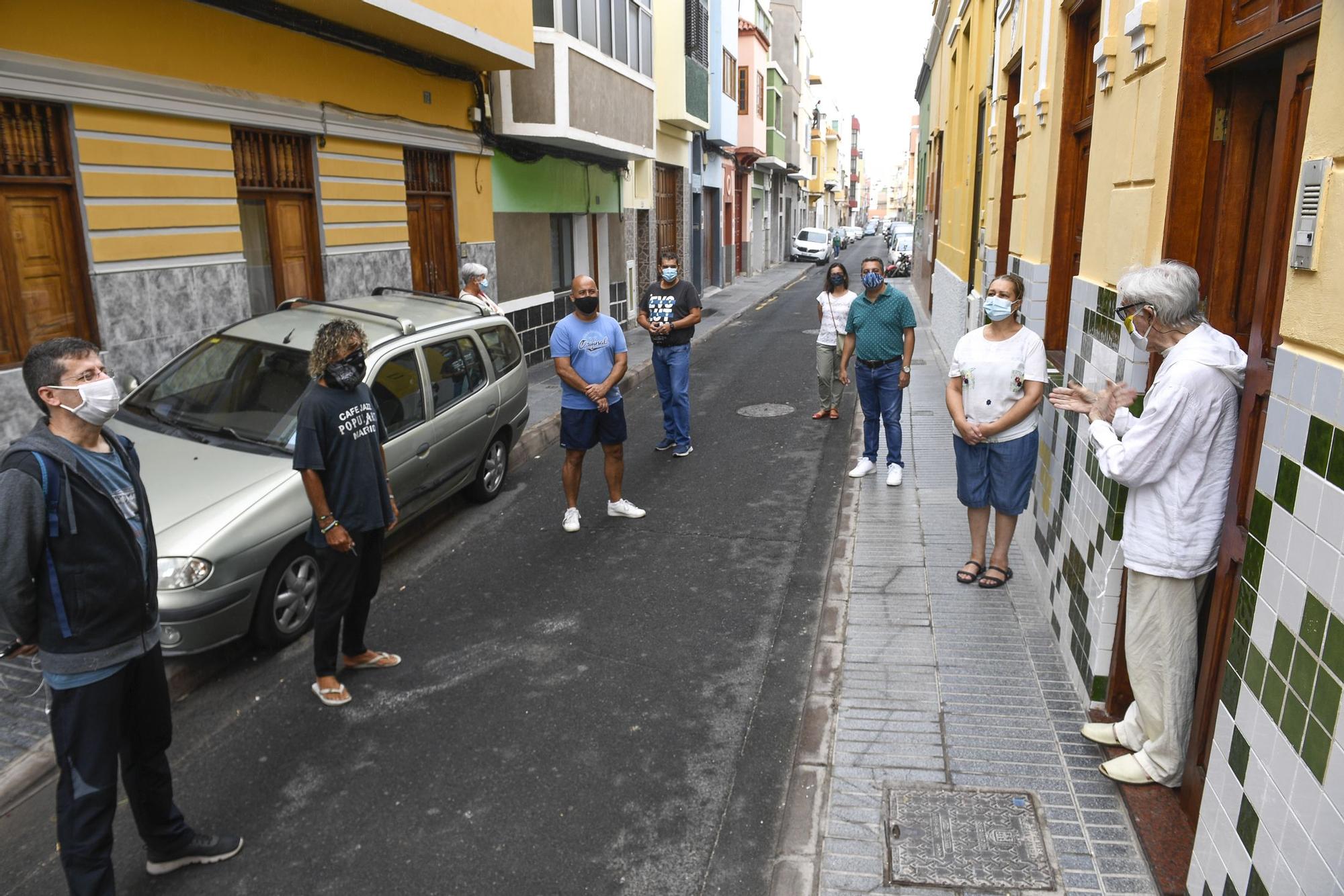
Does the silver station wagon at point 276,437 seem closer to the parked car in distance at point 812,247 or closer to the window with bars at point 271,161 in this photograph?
the window with bars at point 271,161

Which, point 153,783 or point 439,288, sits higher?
point 439,288

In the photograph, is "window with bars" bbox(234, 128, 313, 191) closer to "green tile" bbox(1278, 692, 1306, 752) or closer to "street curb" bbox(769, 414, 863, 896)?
"street curb" bbox(769, 414, 863, 896)

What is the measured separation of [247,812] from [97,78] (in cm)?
607

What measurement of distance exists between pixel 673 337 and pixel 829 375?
243cm

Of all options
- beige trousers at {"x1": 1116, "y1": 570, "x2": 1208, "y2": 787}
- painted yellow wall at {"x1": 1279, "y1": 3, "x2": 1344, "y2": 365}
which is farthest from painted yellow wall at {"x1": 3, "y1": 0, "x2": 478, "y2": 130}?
beige trousers at {"x1": 1116, "y1": 570, "x2": 1208, "y2": 787}

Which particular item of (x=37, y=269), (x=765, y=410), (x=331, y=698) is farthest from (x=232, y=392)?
(x=765, y=410)

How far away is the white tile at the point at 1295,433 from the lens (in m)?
2.59

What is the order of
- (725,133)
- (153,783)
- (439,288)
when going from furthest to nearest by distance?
(725,133), (439,288), (153,783)

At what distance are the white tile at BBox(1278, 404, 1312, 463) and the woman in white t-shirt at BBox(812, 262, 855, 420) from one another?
7284 mm

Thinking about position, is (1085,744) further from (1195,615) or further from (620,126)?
(620,126)


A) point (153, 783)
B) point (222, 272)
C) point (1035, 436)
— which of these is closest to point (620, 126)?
point (222, 272)

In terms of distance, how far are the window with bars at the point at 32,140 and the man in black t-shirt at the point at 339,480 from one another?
12.9ft

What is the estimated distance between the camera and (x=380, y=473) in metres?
5.02

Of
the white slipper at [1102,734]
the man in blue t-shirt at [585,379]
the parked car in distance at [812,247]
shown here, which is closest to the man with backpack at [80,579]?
the white slipper at [1102,734]
